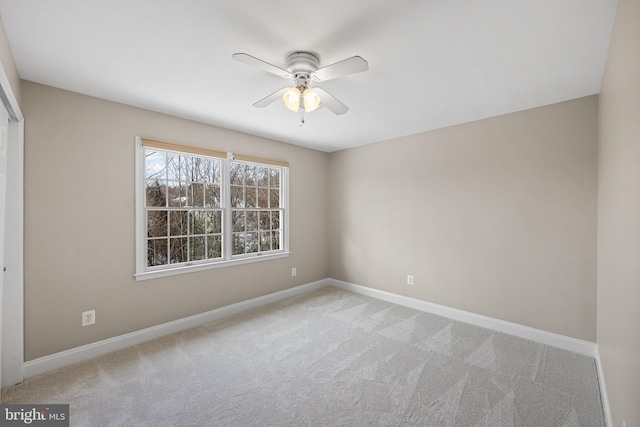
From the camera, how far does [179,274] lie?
3.22 meters

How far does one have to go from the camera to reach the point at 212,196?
3.61 m

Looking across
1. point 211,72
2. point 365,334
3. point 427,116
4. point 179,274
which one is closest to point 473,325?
point 365,334

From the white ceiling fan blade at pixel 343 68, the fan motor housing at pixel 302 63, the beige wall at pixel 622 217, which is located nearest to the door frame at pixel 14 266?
the fan motor housing at pixel 302 63

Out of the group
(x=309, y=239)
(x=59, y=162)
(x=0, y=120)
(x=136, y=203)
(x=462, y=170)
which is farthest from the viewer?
(x=309, y=239)

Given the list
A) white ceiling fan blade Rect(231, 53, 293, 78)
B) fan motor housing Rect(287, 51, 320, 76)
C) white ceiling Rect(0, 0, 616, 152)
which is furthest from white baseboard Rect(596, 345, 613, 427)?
white ceiling fan blade Rect(231, 53, 293, 78)

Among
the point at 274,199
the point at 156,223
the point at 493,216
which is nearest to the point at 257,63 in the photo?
the point at 156,223

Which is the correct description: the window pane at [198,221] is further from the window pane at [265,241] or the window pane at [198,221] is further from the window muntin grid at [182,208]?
the window pane at [265,241]

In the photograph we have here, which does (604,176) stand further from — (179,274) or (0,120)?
(0,120)

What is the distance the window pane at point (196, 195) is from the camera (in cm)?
341

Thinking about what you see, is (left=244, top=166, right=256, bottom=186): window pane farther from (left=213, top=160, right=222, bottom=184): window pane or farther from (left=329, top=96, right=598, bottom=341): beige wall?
(left=329, top=96, right=598, bottom=341): beige wall

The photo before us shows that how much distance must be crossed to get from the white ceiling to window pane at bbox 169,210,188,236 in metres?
1.18

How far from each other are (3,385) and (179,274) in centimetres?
148

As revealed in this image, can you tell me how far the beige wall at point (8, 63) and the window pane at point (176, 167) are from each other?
49.2 inches

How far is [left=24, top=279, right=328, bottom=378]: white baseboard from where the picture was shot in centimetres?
237
